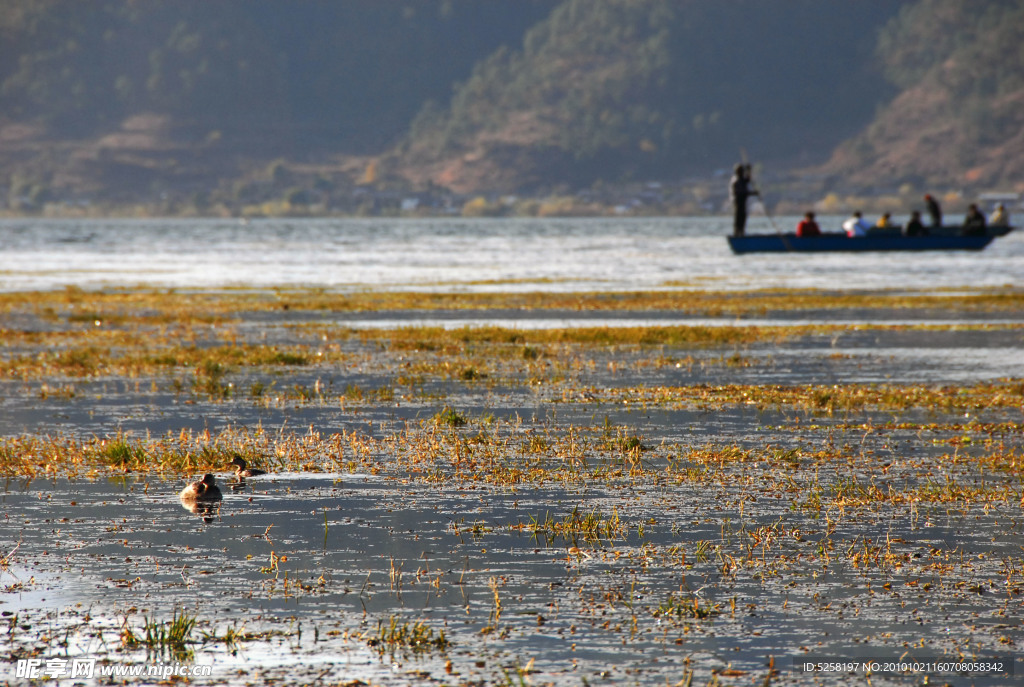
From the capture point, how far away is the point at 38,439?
1647 centimetres

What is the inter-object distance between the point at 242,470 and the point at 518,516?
3417mm

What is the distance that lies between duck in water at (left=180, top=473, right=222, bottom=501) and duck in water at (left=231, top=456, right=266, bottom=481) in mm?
959

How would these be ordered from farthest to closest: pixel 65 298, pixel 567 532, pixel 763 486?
pixel 65 298
pixel 763 486
pixel 567 532

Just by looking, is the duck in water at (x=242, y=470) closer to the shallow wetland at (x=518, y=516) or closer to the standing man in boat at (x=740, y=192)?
the shallow wetland at (x=518, y=516)

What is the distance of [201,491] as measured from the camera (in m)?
13.0

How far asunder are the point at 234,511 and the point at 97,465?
9.64ft

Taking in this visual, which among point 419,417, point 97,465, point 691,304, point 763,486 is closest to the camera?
point 763,486

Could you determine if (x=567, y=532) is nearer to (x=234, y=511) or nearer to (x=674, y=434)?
(x=234, y=511)

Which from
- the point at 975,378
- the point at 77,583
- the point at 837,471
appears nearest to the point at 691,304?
the point at 975,378

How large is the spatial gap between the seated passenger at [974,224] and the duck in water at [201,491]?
54085 mm

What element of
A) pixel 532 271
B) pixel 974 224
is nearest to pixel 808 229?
pixel 974 224

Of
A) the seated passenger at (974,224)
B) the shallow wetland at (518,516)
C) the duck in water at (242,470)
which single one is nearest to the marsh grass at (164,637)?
the shallow wetland at (518,516)

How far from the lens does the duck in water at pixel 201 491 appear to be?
42.5 ft

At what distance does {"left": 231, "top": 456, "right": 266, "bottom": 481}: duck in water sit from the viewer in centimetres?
1411
